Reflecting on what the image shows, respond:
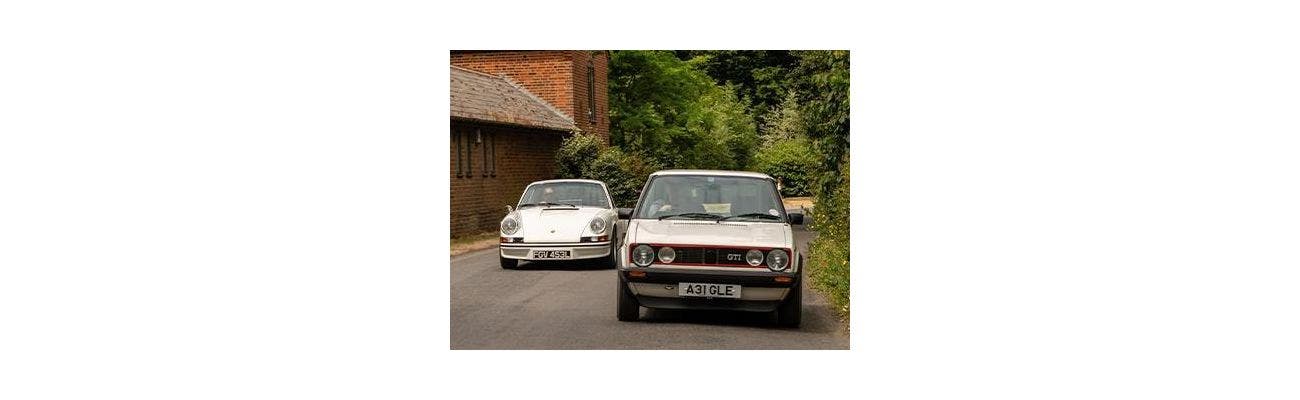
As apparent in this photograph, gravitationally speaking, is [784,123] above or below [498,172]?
above

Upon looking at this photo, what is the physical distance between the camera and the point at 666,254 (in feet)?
24.6

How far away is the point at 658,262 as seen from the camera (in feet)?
24.7

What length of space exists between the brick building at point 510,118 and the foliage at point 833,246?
2.48m

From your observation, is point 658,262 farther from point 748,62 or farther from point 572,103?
point 572,103

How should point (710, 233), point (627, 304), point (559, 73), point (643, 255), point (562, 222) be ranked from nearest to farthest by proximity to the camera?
point (643, 255)
point (710, 233)
point (627, 304)
point (559, 73)
point (562, 222)

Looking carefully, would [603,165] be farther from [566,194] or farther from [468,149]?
[468,149]

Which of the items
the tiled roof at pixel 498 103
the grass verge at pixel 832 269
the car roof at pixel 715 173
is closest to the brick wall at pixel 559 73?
the tiled roof at pixel 498 103

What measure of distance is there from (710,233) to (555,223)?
4.18m

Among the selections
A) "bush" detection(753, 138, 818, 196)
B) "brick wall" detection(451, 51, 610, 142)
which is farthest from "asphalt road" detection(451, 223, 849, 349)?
"brick wall" detection(451, 51, 610, 142)

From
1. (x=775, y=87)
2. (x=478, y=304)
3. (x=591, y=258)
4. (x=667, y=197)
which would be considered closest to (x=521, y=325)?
(x=478, y=304)

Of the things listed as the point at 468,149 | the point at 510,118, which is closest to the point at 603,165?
the point at 510,118

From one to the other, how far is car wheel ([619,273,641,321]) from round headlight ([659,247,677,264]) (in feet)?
1.26

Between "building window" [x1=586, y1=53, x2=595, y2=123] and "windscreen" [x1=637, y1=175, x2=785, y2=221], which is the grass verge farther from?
"building window" [x1=586, y1=53, x2=595, y2=123]
